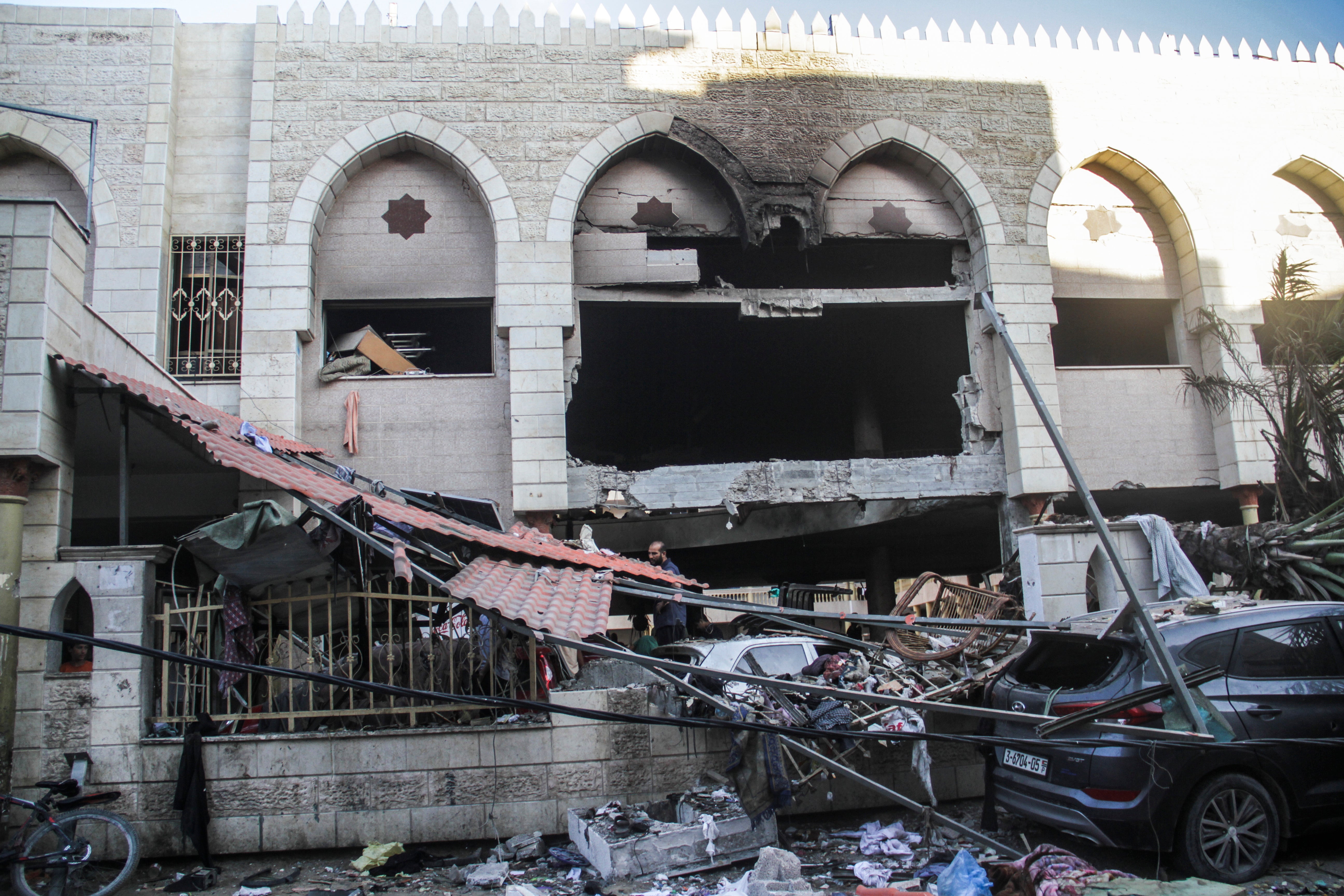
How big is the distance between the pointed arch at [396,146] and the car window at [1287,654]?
9.01 meters

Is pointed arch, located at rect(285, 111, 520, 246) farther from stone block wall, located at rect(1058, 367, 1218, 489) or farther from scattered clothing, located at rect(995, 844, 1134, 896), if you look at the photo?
scattered clothing, located at rect(995, 844, 1134, 896)

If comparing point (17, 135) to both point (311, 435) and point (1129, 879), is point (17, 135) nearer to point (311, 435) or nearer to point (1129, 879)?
point (311, 435)

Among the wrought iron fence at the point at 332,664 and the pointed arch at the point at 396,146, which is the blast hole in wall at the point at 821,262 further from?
the wrought iron fence at the point at 332,664

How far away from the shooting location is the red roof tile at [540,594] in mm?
5719

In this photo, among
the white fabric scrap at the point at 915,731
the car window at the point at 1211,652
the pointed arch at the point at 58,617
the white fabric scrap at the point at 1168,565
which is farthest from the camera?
the white fabric scrap at the point at 1168,565

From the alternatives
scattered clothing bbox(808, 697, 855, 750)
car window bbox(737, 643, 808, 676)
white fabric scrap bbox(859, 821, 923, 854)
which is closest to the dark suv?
white fabric scrap bbox(859, 821, 923, 854)

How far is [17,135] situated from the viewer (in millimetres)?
11078

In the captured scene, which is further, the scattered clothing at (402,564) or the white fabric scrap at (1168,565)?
the white fabric scrap at (1168,565)

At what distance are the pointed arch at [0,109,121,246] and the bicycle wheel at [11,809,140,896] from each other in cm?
758

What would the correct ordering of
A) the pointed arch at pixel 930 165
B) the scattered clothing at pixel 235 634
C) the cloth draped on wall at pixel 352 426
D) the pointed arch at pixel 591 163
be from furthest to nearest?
the pointed arch at pixel 930 165 → the pointed arch at pixel 591 163 → the cloth draped on wall at pixel 352 426 → the scattered clothing at pixel 235 634

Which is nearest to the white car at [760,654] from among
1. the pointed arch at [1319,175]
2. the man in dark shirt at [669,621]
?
the man in dark shirt at [669,621]

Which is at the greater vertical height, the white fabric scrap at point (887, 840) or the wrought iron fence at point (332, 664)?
the wrought iron fence at point (332, 664)

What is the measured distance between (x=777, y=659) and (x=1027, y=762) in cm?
251

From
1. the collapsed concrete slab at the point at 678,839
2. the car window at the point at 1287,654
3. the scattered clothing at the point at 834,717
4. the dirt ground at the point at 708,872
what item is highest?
the car window at the point at 1287,654
